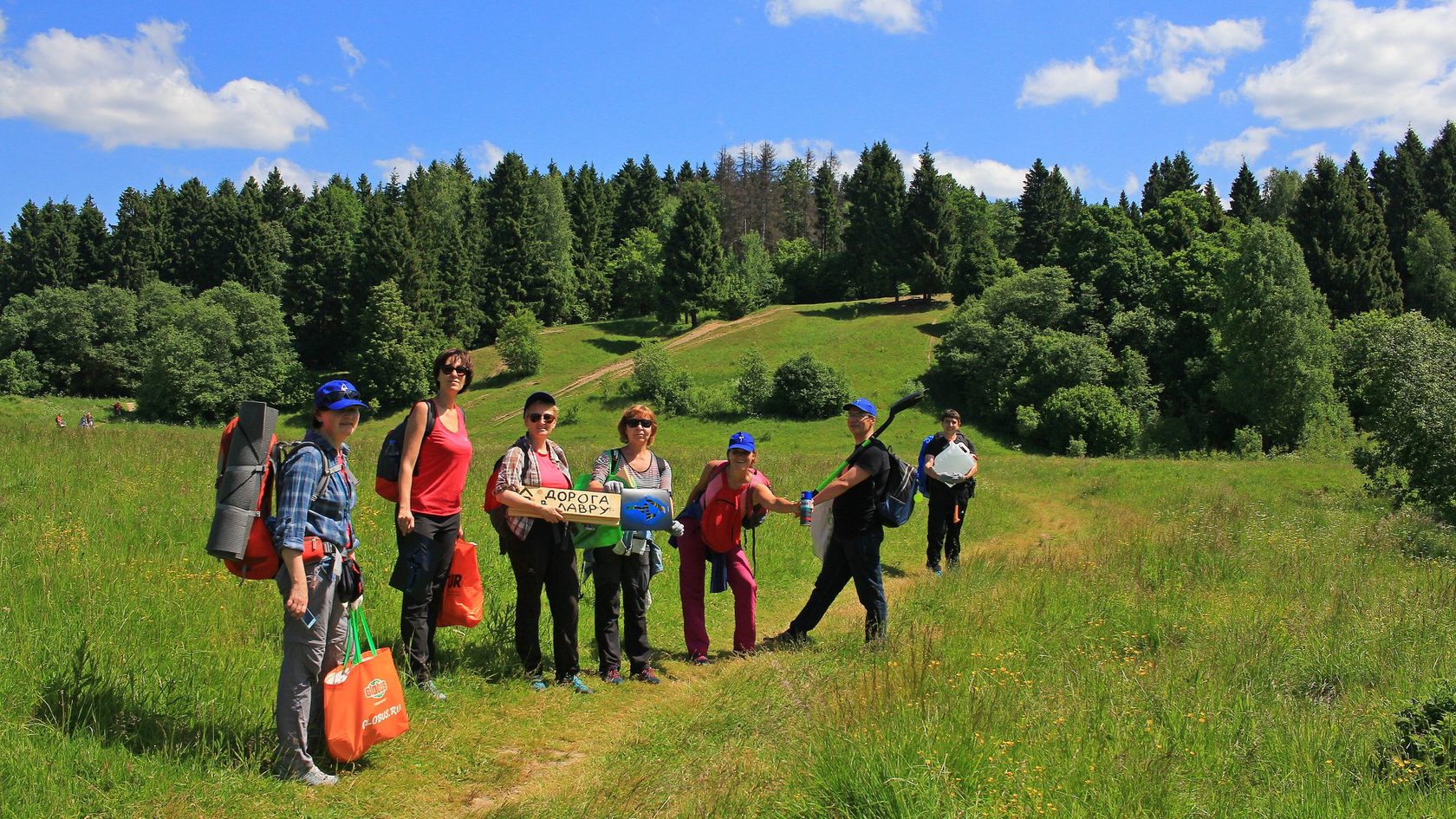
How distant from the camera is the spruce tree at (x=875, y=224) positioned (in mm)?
66438

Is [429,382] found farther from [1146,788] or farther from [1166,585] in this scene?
[1146,788]

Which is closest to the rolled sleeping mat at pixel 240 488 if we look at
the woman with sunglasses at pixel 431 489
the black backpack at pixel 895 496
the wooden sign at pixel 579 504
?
the woman with sunglasses at pixel 431 489

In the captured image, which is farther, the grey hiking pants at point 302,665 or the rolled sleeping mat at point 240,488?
the grey hiking pants at point 302,665

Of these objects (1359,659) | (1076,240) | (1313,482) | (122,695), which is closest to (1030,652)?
(1359,659)

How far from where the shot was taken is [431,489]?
5.74 meters

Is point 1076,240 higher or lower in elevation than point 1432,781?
higher

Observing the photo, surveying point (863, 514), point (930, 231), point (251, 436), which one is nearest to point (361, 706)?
point (251, 436)

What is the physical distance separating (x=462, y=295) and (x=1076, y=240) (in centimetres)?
4416

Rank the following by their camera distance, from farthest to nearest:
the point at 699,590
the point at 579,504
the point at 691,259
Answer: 1. the point at 691,259
2. the point at 699,590
3. the point at 579,504

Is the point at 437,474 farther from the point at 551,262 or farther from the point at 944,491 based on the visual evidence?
the point at 551,262

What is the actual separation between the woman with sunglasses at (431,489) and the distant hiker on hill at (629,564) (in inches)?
42.2

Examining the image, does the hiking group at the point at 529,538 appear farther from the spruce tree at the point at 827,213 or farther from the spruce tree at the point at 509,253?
the spruce tree at the point at 827,213

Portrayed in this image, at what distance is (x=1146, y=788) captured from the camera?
12.5ft

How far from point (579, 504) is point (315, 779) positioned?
7.68 ft
